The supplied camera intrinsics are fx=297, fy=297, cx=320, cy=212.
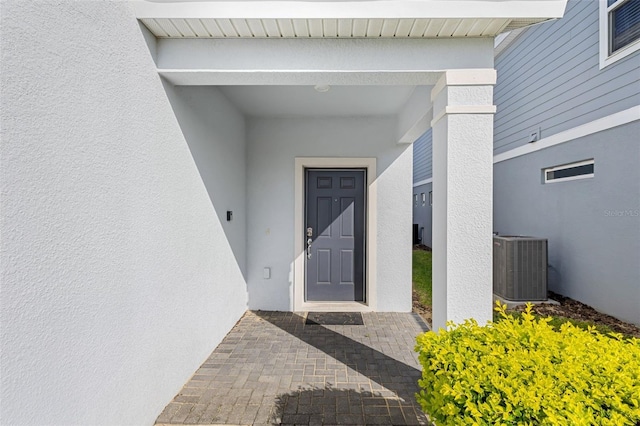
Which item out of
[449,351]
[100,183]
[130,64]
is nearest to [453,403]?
[449,351]

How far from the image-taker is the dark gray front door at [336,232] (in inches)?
179

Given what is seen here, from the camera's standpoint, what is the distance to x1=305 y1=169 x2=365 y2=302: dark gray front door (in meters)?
4.55

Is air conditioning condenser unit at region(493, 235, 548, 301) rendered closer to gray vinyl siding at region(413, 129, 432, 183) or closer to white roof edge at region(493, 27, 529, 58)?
white roof edge at region(493, 27, 529, 58)

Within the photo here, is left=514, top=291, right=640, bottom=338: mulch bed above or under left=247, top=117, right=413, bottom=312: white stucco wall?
under

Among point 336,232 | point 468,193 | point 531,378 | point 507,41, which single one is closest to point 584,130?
point 507,41

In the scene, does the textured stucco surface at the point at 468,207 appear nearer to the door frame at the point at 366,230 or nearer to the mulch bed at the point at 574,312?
the mulch bed at the point at 574,312

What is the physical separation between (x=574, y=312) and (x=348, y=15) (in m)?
5.06

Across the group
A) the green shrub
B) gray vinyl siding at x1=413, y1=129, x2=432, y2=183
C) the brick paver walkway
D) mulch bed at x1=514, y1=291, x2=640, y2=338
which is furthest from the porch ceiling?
gray vinyl siding at x1=413, y1=129, x2=432, y2=183

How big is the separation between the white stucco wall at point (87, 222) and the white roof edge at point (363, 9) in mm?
348

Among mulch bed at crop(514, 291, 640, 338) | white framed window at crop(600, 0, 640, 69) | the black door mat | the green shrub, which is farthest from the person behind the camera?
the black door mat

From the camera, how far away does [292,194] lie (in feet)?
14.4

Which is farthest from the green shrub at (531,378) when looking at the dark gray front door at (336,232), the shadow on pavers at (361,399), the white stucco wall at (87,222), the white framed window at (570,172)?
the white framed window at (570,172)

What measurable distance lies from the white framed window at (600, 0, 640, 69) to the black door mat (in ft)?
16.2

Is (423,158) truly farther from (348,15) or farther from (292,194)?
(348,15)
